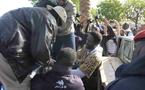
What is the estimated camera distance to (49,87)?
186 inches

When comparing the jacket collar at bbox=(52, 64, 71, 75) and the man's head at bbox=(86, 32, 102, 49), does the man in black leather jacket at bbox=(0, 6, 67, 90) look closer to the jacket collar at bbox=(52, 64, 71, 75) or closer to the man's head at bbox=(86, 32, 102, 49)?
the jacket collar at bbox=(52, 64, 71, 75)

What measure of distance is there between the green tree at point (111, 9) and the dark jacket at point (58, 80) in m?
60.3

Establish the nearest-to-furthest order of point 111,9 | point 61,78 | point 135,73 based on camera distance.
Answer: point 135,73, point 61,78, point 111,9

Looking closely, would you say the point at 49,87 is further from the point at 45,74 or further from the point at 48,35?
the point at 48,35

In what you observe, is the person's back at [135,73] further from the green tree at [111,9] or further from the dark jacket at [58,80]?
the green tree at [111,9]

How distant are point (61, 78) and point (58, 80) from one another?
0.13 feet

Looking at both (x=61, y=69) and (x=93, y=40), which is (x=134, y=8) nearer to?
(x=93, y=40)

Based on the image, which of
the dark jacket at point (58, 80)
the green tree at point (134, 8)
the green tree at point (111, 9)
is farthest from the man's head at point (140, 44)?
the green tree at point (111, 9)

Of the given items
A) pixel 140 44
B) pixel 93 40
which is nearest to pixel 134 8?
pixel 93 40

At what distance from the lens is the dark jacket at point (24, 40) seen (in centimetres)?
482

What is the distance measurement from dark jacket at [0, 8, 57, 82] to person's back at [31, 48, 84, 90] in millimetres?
172

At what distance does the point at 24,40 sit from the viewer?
4.88 m

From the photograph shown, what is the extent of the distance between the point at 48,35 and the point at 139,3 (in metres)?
65.4

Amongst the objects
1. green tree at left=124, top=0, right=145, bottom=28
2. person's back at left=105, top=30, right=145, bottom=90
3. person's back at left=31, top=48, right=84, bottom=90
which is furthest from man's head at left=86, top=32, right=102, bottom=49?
green tree at left=124, top=0, right=145, bottom=28
